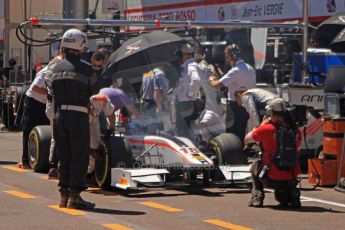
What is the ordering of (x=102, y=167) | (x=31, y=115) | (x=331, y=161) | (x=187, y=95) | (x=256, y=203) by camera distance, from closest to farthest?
1. (x=256, y=203)
2. (x=102, y=167)
3. (x=187, y=95)
4. (x=331, y=161)
5. (x=31, y=115)

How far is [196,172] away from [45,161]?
2.73m

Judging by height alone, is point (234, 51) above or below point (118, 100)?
above

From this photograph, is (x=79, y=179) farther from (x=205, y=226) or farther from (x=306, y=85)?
(x=306, y=85)

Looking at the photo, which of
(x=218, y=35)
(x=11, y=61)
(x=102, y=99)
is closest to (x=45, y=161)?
(x=102, y=99)

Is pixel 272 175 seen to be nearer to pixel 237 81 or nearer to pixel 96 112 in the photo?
pixel 96 112

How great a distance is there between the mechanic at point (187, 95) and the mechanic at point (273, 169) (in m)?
1.82

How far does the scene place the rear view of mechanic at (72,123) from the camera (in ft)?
34.6

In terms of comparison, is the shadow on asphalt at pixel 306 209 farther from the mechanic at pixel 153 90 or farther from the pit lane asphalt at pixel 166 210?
the mechanic at pixel 153 90

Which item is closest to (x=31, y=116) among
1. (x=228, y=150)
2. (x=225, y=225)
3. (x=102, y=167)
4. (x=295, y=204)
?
(x=102, y=167)

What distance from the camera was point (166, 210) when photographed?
1048 centimetres

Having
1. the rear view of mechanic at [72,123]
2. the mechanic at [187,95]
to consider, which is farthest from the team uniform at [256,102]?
the rear view of mechanic at [72,123]

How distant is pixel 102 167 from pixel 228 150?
174cm

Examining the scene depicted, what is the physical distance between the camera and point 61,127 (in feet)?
34.7

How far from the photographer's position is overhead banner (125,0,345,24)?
2341cm
